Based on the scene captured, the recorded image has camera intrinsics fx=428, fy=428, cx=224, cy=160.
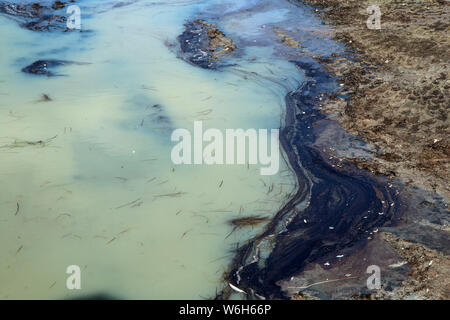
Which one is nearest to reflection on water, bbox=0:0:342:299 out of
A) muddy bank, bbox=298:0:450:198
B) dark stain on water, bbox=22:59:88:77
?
dark stain on water, bbox=22:59:88:77

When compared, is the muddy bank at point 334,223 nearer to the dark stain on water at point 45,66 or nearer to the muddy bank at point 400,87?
the muddy bank at point 400,87

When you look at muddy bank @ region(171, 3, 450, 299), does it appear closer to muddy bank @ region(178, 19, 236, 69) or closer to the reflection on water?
the reflection on water

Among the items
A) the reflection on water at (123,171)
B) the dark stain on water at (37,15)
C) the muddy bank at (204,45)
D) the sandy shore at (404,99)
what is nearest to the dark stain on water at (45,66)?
the reflection on water at (123,171)

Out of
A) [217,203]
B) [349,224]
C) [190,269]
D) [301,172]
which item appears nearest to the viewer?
[190,269]

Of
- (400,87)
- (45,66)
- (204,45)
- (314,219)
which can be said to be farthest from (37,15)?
(314,219)
